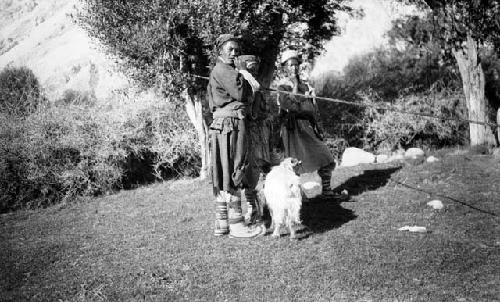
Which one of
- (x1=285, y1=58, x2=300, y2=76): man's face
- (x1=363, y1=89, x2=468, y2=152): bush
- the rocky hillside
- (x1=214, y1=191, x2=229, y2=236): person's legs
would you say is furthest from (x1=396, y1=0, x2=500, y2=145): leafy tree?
the rocky hillside

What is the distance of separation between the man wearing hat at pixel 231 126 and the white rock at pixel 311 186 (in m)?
2.85

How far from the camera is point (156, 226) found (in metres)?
7.30

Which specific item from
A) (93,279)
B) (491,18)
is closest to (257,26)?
(93,279)

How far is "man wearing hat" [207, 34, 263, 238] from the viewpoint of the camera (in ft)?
19.5

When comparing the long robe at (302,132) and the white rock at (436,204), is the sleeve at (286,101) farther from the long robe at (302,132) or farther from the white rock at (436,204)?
the white rock at (436,204)

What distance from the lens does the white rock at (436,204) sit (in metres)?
7.14

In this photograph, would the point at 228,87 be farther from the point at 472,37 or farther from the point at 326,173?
the point at 472,37

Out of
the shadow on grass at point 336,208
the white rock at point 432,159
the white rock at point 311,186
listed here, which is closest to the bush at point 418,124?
the white rock at point 432,159

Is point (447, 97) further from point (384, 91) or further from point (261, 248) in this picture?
point (261, 248)

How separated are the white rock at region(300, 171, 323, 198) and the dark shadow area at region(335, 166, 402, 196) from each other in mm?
506

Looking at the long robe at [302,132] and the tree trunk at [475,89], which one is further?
the tree trunk at [475,89]

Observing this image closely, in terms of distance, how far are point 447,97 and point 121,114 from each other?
454 inches

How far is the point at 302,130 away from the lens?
25.3ft

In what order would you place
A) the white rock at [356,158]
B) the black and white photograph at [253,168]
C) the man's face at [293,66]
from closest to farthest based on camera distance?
the black and white photograph at [253,168] → the man's face at [293,66] → the white rock at [356,158]
